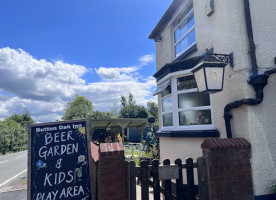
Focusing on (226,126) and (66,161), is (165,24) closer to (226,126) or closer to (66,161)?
(226,126)

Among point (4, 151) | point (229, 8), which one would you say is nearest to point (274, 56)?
point (229, 8)

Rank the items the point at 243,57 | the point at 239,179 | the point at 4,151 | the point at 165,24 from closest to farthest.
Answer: the point at 239,179
the point at 243,57
the point at 165,24
the point at 4,151

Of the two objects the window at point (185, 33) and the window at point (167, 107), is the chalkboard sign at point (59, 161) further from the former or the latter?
the window at point (185, 33)

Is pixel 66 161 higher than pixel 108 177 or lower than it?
higher

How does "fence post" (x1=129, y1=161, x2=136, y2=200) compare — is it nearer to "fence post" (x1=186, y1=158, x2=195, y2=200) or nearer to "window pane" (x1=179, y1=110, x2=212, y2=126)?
"fence post" (x1=186, y1=158, x2=195, y2=200)

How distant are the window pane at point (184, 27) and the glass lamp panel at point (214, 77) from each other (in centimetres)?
283

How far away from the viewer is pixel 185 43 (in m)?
5.90

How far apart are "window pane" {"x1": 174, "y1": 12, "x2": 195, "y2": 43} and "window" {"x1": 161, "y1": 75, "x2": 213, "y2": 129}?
76.9 inches

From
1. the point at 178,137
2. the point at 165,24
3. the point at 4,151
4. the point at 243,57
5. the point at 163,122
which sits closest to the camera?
the point at 243,57

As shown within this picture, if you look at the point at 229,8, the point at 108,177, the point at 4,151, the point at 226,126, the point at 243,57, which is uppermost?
A: the point at 229,8

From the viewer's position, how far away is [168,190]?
9.27 feet

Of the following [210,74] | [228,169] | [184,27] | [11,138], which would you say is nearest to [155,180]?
[228,169]

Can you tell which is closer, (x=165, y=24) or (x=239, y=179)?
(x=239, y=179)

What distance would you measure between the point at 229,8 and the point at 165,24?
135 inches
